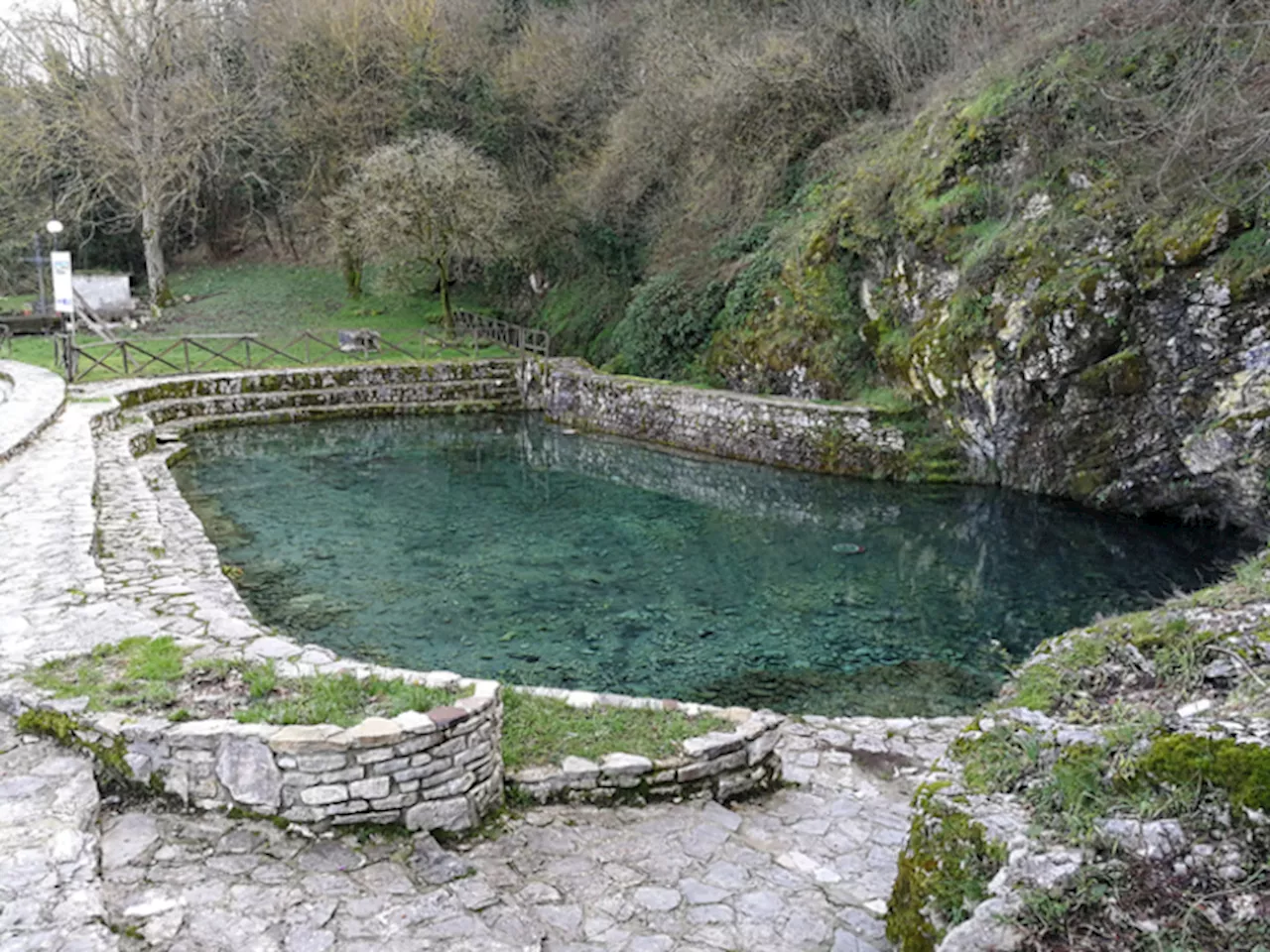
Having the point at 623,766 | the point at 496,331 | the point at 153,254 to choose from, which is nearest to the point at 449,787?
the point at 623,766

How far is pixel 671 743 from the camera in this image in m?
5.61

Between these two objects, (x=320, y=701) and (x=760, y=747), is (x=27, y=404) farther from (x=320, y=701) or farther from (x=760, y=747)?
(x=760, y=747)

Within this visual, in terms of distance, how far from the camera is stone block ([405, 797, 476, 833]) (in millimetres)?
4781

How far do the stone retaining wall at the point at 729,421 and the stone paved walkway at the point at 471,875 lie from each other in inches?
417

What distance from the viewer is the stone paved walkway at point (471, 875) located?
4035 mm

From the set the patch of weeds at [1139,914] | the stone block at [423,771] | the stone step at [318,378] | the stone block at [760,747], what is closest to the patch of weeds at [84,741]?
the stone block at [423,771]

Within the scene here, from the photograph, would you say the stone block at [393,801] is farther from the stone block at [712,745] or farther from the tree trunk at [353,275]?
the tree trunk at [353,275]

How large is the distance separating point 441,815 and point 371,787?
0.38 meters

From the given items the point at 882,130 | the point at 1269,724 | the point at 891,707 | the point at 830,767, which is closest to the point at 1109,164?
the point at 882,130

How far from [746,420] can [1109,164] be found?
7111mm

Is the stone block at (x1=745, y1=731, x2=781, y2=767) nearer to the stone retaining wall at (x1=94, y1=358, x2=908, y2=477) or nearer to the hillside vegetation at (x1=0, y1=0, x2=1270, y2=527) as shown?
the hillside vegetation at (x1=0, y1=0, x2=1270, y2=527)

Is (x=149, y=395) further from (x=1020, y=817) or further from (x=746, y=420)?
(x=1020, y=817)

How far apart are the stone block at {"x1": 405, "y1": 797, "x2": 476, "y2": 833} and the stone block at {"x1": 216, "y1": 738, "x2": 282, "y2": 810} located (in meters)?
0.67

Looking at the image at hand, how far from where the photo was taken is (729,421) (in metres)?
18.1
